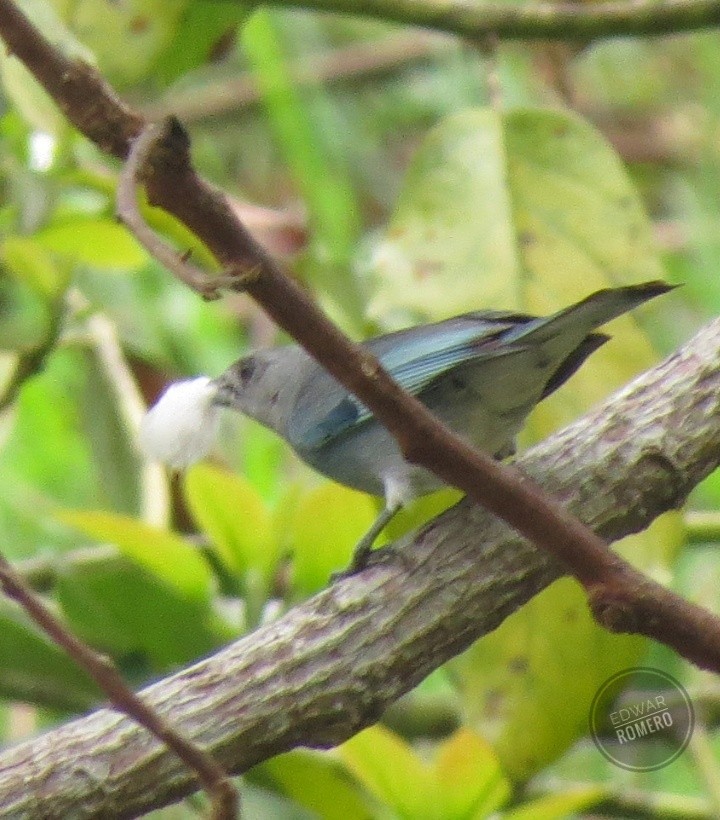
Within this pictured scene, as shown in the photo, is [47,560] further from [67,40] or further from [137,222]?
[137,222]

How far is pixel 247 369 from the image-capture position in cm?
250

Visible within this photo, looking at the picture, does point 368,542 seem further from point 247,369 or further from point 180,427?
point 247,369

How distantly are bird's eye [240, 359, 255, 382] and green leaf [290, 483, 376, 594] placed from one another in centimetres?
51

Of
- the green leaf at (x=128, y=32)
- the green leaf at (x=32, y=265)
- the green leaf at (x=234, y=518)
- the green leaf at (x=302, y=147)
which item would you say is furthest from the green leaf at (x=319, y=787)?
the green leaf at (x=128, y=32)

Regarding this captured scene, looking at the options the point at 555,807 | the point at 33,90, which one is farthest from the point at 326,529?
the point at 33,90

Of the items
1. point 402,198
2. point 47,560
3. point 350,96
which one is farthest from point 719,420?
point 350,96

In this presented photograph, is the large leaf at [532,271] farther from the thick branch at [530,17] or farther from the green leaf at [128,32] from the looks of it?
the green leaf at [128,32]

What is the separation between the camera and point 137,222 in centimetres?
90

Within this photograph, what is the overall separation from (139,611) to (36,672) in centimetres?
20

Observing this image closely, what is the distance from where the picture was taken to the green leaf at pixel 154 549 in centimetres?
193

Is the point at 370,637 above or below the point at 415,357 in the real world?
below

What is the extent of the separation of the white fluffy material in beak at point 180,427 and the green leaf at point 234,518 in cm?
4

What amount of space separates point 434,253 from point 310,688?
851mm

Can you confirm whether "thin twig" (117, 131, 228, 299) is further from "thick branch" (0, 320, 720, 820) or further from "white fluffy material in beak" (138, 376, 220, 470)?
"white fluffy material in beak" (138, 376, 220, 470)
